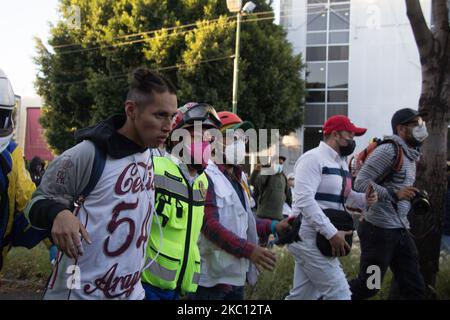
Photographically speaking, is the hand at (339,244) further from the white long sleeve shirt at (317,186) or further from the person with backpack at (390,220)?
the person with backpack at (390,220)

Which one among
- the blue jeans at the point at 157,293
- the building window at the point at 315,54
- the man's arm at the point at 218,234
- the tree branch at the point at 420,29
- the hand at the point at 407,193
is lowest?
the blue jeans at the point at 157,293

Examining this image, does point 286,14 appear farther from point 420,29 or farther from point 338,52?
point 420,29

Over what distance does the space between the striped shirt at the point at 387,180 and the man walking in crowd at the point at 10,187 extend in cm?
290

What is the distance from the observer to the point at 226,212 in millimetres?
3236

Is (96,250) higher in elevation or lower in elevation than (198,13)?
lower

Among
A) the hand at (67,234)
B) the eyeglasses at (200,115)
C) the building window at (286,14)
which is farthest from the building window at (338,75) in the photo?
the hand at (67,234)

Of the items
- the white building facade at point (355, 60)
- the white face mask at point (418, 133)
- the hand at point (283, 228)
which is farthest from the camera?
the white building facade at point (355, 60)

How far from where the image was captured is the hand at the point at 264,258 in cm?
289

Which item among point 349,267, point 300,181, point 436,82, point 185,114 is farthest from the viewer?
point 349,267

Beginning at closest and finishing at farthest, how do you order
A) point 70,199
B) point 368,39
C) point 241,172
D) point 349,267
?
1. point 70,199
2. point 241,172
3. point 349,267
4. point 368,39

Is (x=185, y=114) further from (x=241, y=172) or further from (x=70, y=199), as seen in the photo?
(x=70, y=199)

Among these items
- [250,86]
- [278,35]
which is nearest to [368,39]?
[278,35]

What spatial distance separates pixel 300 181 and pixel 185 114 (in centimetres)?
132

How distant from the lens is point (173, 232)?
8.47ft
